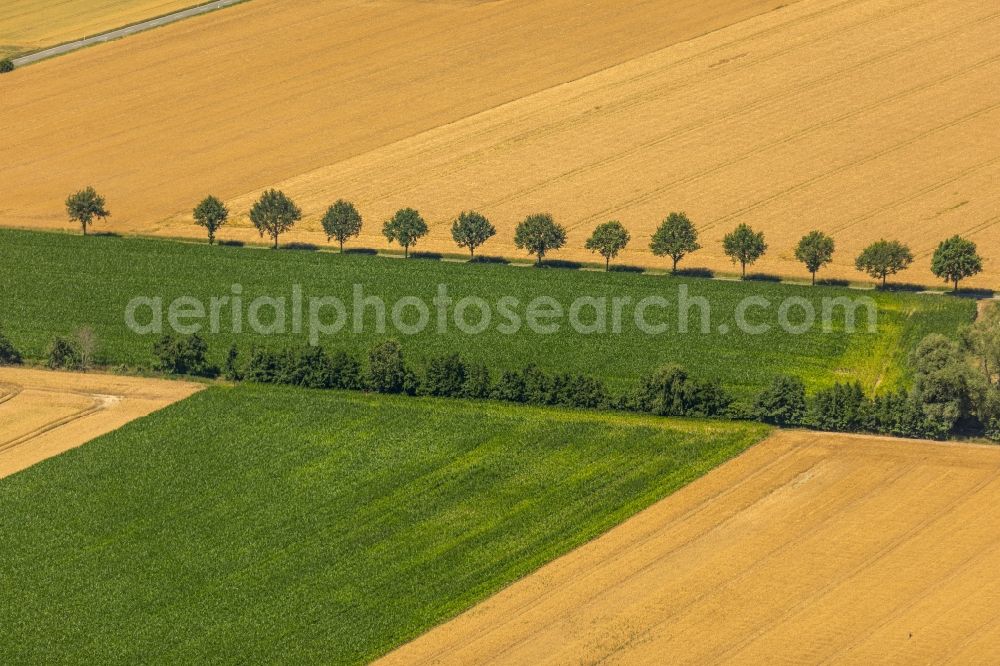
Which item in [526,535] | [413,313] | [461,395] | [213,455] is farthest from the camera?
[413,313]

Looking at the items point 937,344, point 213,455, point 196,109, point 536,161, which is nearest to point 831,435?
point 937,344

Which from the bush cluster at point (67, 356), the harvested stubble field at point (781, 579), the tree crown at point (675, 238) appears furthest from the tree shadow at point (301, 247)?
the harvested stubble field at point (781, 579)

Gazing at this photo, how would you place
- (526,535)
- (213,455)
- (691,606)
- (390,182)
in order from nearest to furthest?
(691,606) → (526,535) → (213,455) → (390,182)

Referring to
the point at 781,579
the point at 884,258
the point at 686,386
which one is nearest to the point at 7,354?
the point at 686,386

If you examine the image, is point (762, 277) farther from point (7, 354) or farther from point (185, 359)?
point (7, 354)

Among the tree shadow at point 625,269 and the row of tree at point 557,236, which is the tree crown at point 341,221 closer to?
the row of tree at point 557,236

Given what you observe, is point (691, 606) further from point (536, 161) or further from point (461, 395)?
point (536, 161)
